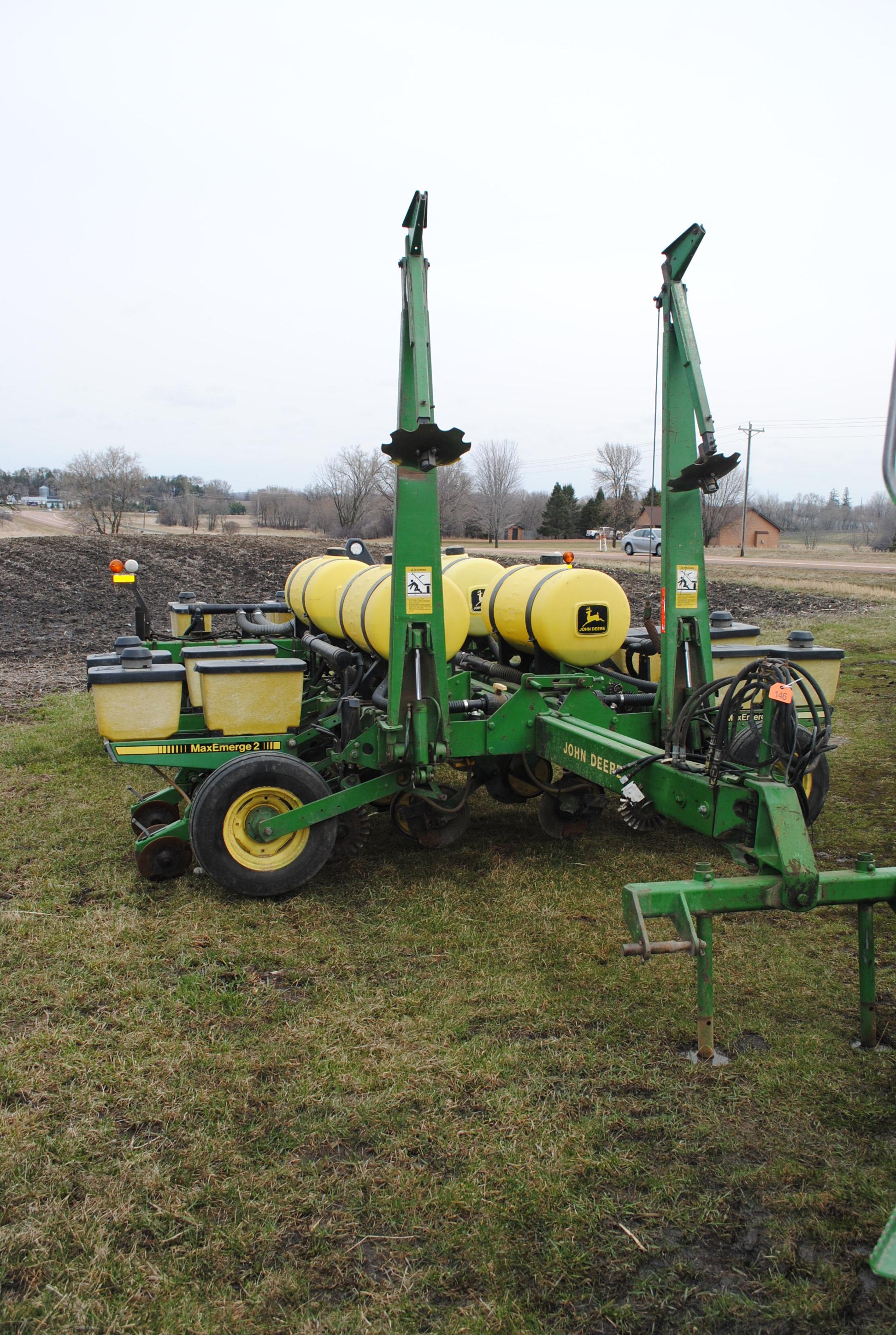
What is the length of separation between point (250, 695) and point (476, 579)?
2.57 metres

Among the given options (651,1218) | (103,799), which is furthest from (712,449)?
(103,799)

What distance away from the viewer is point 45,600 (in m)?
18.3

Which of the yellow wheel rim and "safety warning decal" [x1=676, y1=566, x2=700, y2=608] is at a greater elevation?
"safety warning decal" [x1=676, y1=566, x2=700, y2=608]

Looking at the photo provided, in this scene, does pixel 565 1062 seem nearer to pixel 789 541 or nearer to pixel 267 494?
pixel 267 494

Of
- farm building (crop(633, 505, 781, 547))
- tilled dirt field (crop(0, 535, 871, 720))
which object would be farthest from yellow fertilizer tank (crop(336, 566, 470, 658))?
farm building (crop(633, 505, 781, 547))

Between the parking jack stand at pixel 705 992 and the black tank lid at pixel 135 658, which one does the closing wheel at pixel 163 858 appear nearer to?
the black tank lid at pixel 135 658

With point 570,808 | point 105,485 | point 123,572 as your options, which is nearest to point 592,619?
point 570,808

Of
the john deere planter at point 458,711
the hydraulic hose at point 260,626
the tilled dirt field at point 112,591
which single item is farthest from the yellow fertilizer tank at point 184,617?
the tilled dirt field at point 112,591

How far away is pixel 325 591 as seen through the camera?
21.9ft

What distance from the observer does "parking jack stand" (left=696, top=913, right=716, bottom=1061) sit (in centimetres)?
319

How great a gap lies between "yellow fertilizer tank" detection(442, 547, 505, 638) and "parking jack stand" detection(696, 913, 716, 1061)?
149 inches

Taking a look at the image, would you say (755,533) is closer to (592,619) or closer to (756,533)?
(756,533)

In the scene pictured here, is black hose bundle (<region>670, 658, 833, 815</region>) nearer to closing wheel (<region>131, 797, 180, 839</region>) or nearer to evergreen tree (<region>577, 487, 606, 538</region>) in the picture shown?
closing wheel (<region>131, 797, 180, 839</region>)

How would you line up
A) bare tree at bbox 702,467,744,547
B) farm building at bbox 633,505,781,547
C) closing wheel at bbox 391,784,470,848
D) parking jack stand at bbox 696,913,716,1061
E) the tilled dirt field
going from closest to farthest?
parking jack stand at bbox 696,913,716,1061, closing wheel at bbox 391,784,470,848, the tilled dirt field, bare tree at bbox 702,467,744,547, farm building at bbox 633,505,781,547
